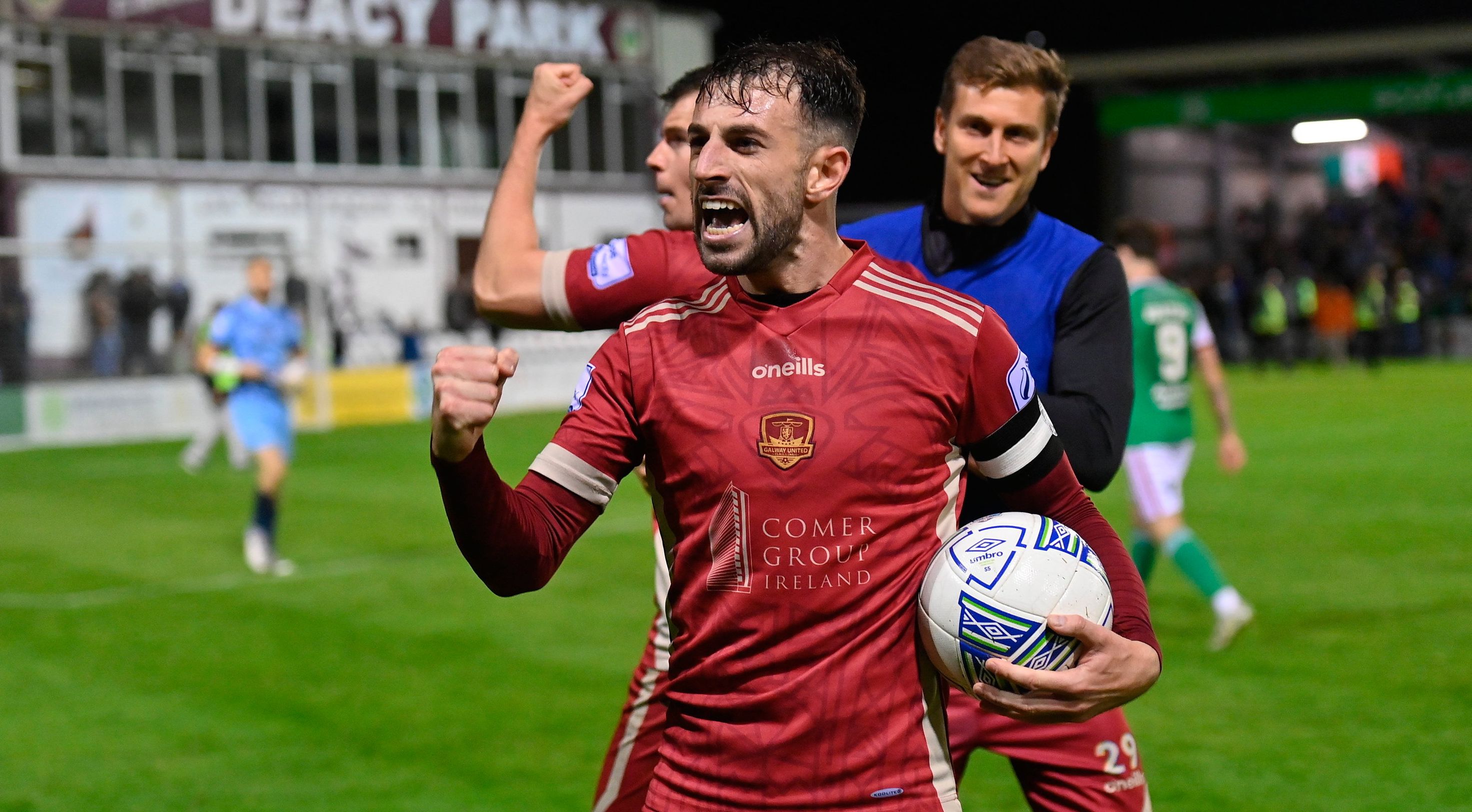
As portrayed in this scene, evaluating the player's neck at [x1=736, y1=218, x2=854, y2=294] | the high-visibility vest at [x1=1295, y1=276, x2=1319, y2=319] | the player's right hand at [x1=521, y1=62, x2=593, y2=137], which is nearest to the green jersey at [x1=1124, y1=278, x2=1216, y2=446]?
the player's right hand at [x1=521, y1=62, x2=593, y2=137]

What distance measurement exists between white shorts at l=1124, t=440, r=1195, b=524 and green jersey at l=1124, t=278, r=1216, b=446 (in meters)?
0.05

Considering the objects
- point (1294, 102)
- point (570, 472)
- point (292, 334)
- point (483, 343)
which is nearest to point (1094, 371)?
point (570, 472)

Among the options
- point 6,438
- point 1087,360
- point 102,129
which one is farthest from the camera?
point 102,129

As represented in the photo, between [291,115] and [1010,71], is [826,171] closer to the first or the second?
[1010,71]

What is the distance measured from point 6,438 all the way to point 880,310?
21223 millimetres

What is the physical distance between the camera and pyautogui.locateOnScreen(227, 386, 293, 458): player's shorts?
1118cm

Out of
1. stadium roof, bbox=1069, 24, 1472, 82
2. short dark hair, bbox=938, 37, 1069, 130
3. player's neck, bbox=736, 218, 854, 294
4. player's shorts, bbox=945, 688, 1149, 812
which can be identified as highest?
stadium roof, bbox=1069, 24, 1472, 82

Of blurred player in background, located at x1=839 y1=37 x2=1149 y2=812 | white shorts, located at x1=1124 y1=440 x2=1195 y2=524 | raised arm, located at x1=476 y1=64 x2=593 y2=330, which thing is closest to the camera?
blurred player in background, located at x1=839 y1=37 x2=1149 y2=812

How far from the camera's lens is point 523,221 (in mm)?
3525

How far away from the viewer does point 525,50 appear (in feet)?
120

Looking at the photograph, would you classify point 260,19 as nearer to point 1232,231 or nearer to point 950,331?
point 1232,231

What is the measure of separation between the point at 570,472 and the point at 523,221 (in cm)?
102

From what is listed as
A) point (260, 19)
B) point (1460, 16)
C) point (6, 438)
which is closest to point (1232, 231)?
point (1460, 16)

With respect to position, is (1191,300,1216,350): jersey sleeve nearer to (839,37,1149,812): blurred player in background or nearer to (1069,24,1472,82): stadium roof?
(839,37,1149,812): blurred player in background
